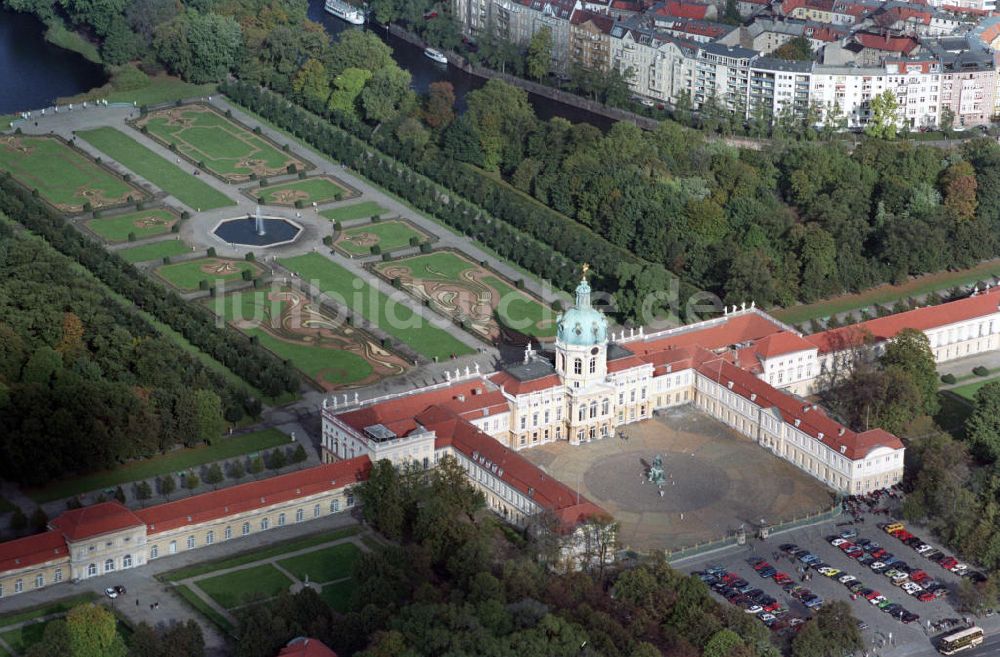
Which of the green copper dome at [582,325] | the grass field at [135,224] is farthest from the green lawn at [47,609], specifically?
the grass field at [135,224]

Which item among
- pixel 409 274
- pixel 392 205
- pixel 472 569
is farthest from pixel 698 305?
pixel 472 569

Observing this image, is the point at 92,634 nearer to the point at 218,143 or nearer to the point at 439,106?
the point at 218,143

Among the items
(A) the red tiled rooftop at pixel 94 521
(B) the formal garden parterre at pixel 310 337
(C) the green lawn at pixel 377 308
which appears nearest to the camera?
(A) the red tiled rooftop at pixel 94 521

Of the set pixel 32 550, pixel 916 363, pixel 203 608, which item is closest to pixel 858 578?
pixel 916 363

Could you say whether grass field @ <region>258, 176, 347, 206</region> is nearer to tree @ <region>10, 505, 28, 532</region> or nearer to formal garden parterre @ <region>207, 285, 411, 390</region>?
formal garden parterre @ <region>207, 285, 411, 390</region>

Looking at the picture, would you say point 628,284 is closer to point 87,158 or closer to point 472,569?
point 472,569

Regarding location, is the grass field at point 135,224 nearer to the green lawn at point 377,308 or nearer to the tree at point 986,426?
the green lawn at point 377,308
